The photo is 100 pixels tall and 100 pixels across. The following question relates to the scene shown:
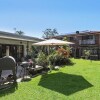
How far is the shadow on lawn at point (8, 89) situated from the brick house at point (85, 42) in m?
31.0

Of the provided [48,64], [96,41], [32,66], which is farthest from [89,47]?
[32,66]

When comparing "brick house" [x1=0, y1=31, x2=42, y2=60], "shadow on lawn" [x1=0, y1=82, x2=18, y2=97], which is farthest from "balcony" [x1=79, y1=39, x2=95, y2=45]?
"shadow on lawn" [x1=0, y1=82, x2=18, y2=97]

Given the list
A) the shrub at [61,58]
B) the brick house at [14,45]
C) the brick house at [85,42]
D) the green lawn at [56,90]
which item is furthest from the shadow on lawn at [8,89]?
the brick house at [85,42]

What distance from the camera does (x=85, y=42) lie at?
142 feet

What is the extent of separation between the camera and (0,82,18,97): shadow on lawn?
936cm

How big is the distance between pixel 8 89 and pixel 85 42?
114 ft

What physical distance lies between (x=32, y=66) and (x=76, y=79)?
3.74 metres

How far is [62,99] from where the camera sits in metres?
8.67

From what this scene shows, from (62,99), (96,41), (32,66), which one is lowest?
(62,99)

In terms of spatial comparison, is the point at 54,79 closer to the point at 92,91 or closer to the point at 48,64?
the point at 92,91

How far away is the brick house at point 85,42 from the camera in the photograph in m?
41.3

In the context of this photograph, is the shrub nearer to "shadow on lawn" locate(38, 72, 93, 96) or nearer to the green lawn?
"shadow on lawn" locate(38, 72, 93, 96)

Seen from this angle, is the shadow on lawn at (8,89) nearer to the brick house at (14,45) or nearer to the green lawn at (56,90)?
the green lawn at (56,90)

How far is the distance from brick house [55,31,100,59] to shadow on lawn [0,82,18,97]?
31030 mm
